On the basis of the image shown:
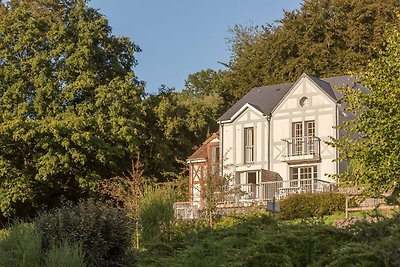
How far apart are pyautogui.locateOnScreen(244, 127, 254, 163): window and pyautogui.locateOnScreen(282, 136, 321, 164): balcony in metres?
1.87

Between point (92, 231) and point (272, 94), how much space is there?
24.7 m

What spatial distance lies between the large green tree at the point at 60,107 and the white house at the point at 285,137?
4428 mm

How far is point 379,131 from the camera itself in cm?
1758

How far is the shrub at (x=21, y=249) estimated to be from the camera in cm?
1278

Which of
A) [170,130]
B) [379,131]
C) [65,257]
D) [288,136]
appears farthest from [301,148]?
[65,257]

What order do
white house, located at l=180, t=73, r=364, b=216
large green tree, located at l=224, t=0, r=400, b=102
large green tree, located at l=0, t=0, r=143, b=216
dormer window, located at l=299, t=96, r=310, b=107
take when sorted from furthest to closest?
1. large green tree, located at l=224, t=0, r=400, b=102
2. dormer window, located at l=299, t=96, r=310, b=107
3. white house, located at l=180, t=73, r=364, b=216
4. large green tree, located at l=0, t=0, r=143, b=216

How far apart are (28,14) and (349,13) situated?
56.5 ft

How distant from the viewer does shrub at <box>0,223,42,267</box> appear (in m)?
12.8

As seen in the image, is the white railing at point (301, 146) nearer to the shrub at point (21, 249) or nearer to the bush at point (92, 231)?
the bush at point (92, 231)

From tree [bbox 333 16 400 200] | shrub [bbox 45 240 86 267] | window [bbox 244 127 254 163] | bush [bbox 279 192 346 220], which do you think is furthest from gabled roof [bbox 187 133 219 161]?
shrub [bbox 45 240 86 267]

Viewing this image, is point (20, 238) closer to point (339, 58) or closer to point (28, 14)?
point (28, 14)

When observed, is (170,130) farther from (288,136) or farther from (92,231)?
(92,231)

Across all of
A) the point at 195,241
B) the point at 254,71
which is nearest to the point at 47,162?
the point at 254,71

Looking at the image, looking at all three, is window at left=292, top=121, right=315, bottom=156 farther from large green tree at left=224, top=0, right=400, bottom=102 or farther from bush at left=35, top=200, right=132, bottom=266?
bush at left=35, top=200, right=132, bottom=266
